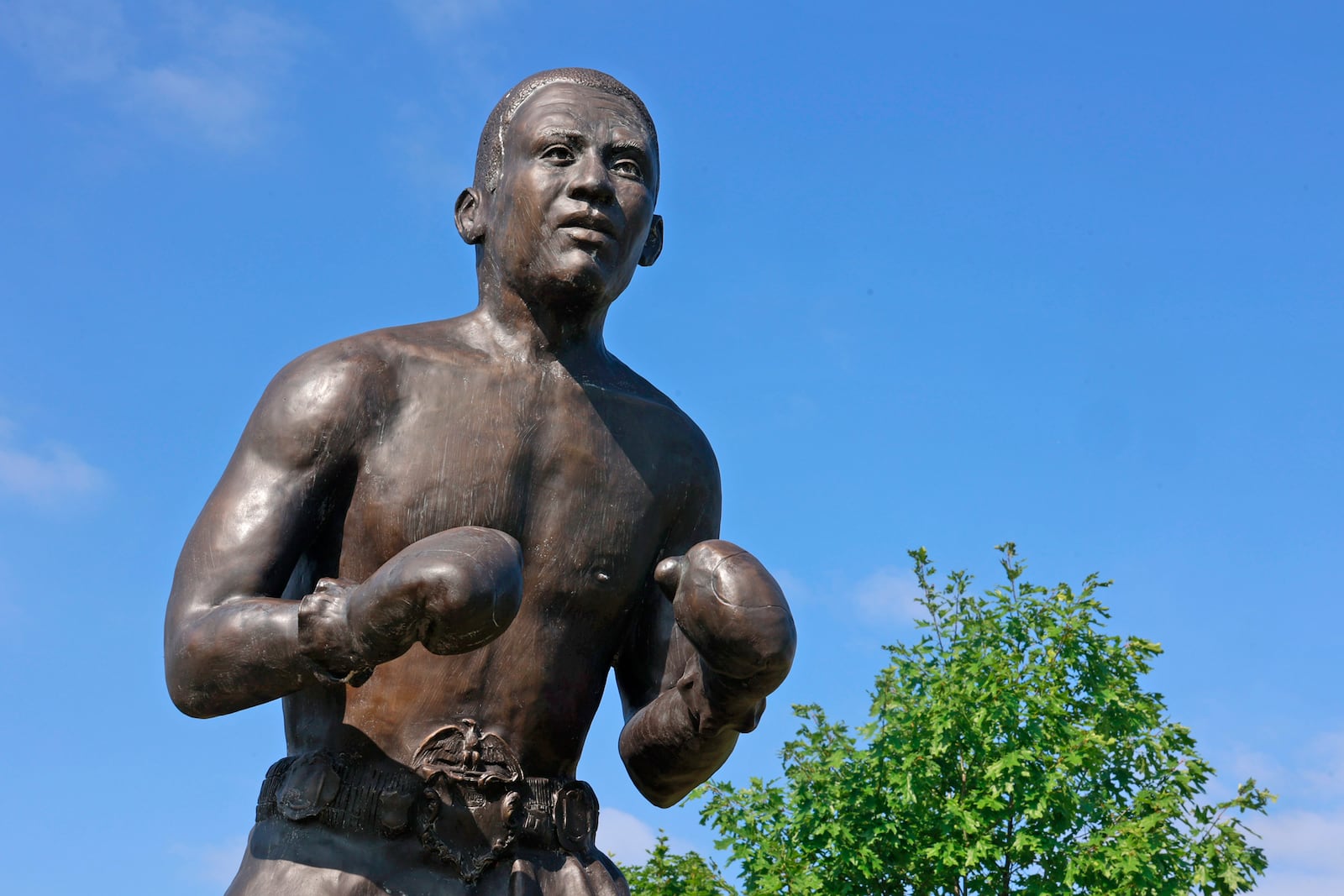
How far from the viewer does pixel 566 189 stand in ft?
14.3

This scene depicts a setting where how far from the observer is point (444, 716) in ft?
13.4

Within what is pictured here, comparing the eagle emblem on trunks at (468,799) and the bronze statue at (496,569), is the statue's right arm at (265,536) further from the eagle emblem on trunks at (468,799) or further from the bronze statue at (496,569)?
the eagle emblem on trunks at (468,799)

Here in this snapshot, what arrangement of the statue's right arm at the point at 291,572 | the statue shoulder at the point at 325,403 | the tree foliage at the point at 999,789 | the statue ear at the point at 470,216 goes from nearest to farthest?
the statue's right arm at the point at 291,572 → the statue shoulder at the point at 325,403 → the statue ear at the point at 470,216 → the tree foliage at the point at 999,789

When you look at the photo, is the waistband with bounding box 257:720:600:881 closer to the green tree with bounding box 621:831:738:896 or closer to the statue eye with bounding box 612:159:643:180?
the statue eye with bounding box 612:159:643:180

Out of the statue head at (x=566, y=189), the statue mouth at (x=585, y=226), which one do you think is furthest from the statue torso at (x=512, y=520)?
the statue mouth at (x=585, y=226)

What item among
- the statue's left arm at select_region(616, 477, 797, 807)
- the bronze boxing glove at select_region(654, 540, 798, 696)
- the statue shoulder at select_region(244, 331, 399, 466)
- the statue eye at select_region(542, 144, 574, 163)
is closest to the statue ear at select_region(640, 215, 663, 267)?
the statue eye at select_region(542, 144, 574, 163)

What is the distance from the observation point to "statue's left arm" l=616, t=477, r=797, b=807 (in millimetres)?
3723

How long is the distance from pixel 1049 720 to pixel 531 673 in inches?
619

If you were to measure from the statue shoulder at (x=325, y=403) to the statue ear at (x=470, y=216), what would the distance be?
1.92ft

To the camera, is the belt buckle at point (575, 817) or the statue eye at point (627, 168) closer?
the belt buckle at point (575, 817)

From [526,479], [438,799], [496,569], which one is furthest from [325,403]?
[438,799]

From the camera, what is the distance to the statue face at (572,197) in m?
4.34

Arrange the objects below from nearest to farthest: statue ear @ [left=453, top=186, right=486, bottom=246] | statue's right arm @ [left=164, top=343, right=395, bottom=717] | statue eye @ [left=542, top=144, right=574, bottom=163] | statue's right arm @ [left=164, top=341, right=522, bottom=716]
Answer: statue's right arm @ [left=164, top=341, right=522, bottom=716] → statue's right arm @ [left=164, top=343, right=395, bottom=717] → statue eye @ [left=542, top=144, right=574, bottom=163] → statue ear @ [left=453, top=186, right=486, bottom=246]

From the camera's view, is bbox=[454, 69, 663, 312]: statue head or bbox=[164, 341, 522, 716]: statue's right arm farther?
bbox=[454, 69, 663, 312]: statue head
